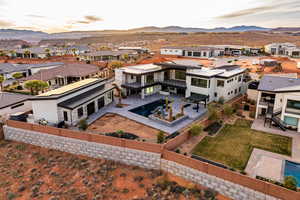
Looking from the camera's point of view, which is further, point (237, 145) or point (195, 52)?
point (195, 52)

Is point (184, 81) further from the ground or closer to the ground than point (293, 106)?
further from the ground

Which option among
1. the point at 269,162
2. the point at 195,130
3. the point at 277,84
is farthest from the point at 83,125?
the point at 277,84

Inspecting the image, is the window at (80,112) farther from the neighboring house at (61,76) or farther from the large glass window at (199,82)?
the neighboring house at (61,76)

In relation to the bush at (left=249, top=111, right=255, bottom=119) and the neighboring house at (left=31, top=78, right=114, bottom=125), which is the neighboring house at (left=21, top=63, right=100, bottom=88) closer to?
the neighboring house at (left=31, top=78, right=114, bottom=125)

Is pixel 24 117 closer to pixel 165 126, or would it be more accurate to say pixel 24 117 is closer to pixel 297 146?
pixel 165 126

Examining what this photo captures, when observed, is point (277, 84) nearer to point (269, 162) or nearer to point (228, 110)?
point (228, 110)

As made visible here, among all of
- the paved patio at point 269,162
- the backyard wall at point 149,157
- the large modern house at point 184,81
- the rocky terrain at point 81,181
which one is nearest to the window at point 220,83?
the large modern house at point 184,81

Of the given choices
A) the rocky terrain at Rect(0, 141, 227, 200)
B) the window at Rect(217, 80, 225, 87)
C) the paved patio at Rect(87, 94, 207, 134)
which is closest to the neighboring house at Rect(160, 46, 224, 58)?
the paved patio at Rect(87, 94, 207, 134)

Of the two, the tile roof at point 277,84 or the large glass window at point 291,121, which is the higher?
the tile roof at point 277,84
